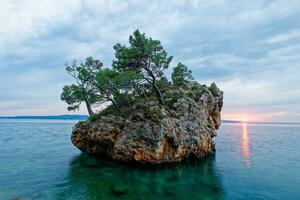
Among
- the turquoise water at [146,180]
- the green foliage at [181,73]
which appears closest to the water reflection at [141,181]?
the turquoise water at [146,180]

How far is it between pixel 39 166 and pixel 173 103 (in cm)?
2460

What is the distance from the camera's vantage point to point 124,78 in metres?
40.2

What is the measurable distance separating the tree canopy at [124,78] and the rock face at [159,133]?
3.13m

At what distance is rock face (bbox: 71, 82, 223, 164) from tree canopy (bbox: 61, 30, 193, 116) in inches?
123

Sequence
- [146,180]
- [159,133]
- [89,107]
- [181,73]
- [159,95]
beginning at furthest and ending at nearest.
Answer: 1. [181,73]
2. [89,107]
3. [159,95]
4. [159,133]
5. [146,180]

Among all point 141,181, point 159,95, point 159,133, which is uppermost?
point 159,95

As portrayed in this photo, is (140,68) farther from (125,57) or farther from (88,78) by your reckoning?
(88,78)

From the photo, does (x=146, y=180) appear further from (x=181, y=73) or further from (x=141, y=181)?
(x=181, y=73)

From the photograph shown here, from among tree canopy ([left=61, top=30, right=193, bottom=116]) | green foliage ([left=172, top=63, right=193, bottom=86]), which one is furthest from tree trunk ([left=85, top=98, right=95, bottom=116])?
green foliage ([left=172, top=63, right=193, bottom=86])

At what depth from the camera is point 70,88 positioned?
48.3 m

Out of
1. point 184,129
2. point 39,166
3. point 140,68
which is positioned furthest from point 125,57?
point 39,166

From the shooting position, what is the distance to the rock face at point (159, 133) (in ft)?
125

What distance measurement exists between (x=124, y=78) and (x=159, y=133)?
10.1 m

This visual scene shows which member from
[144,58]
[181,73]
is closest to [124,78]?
[144,58]
